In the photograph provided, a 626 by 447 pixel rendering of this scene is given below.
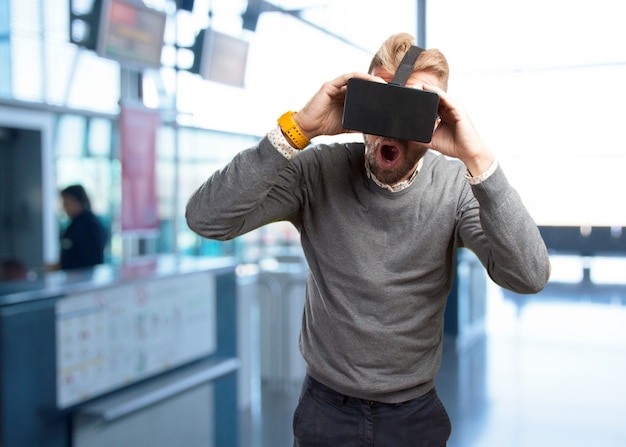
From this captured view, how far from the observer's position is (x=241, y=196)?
1157 mm

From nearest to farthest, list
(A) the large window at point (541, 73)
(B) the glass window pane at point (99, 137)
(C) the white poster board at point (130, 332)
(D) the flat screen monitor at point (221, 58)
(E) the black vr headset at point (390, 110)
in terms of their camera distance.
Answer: (E) the black vr headset at point (390, 110)
(C) the white poster board at point (130, 332)
(D) the flat screen monitor at point (221, 58)
(B) the glass window pane at point (99, 137)
(A) the large window at point (541, 73)

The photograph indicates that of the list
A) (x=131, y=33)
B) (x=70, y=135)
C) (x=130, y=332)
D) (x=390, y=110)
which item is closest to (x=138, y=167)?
(x=131, y=33)

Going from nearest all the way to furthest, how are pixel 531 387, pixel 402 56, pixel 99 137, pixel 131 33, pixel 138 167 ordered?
pixel 402 56, pixel 131 33, pixel 138 167, pixel 531 387, pixel 99 137

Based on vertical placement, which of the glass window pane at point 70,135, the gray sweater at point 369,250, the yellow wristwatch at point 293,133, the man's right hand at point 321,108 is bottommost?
the gray sweater at point 369,250

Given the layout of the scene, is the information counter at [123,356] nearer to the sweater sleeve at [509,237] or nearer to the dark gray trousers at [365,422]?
the dark gray trousers at [365,422]

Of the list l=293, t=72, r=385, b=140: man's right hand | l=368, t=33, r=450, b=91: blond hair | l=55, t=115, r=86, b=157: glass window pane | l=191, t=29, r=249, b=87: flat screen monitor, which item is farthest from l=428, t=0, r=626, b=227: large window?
l=293, t=72, r=385, b=140: man's right hand

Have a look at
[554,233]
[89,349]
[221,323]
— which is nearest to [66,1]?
[221,323]

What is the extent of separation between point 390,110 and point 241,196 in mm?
303

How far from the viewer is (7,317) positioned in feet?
7.14

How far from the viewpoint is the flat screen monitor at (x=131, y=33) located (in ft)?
13.5

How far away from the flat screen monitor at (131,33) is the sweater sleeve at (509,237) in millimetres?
3532

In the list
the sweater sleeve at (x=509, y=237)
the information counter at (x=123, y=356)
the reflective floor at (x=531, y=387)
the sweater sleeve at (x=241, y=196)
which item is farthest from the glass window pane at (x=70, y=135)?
the sweater sleeve at (x=509, y=237)

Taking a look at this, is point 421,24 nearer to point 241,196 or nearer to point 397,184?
point 397,184

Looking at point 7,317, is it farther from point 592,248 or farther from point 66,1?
point 592,248
